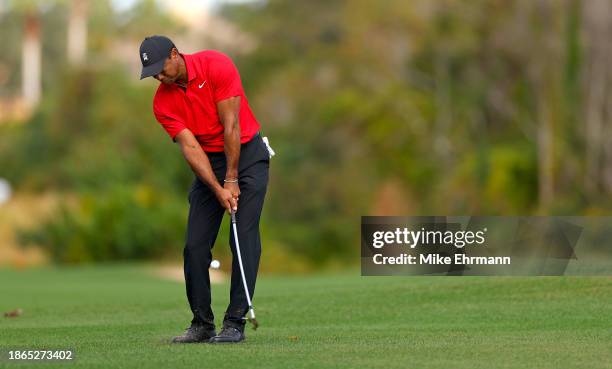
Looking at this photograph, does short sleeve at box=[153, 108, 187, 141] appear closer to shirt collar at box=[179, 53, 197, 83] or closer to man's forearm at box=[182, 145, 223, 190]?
man's forearm at box=[182, 145, 223, 190]

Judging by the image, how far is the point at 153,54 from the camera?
9680 mm

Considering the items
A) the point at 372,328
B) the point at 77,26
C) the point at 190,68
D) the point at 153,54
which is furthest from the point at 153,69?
the point at 77,26

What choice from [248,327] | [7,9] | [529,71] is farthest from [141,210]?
[7,9]

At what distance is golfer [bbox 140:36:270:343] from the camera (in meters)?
9.84

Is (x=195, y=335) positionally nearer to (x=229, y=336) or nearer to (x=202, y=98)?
(x=229, y=336)

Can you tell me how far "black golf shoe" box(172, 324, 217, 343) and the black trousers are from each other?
0.13ft

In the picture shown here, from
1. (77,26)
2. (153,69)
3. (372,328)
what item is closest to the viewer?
(153,69)

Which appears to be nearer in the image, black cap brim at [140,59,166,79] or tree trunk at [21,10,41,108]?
black cap brim at [140,59,166,79]

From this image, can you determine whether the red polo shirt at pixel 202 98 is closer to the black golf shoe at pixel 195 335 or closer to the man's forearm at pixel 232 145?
the man's forearm at pixel 232 145

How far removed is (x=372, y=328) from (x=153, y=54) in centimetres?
303

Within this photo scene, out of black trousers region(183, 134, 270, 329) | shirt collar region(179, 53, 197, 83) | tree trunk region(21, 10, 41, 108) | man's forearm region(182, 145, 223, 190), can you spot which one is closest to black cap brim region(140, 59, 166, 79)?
shirt collar region(179, 53, 197, 83)

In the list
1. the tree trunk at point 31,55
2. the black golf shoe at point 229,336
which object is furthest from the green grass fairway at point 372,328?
the tree trunk at point 31,55

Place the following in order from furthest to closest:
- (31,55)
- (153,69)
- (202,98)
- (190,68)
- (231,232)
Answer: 1. (31,55)
2. (231,232)
3. (202,98)
4. (190,68)
5. (153,69)

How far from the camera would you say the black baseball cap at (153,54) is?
9.66 meters
